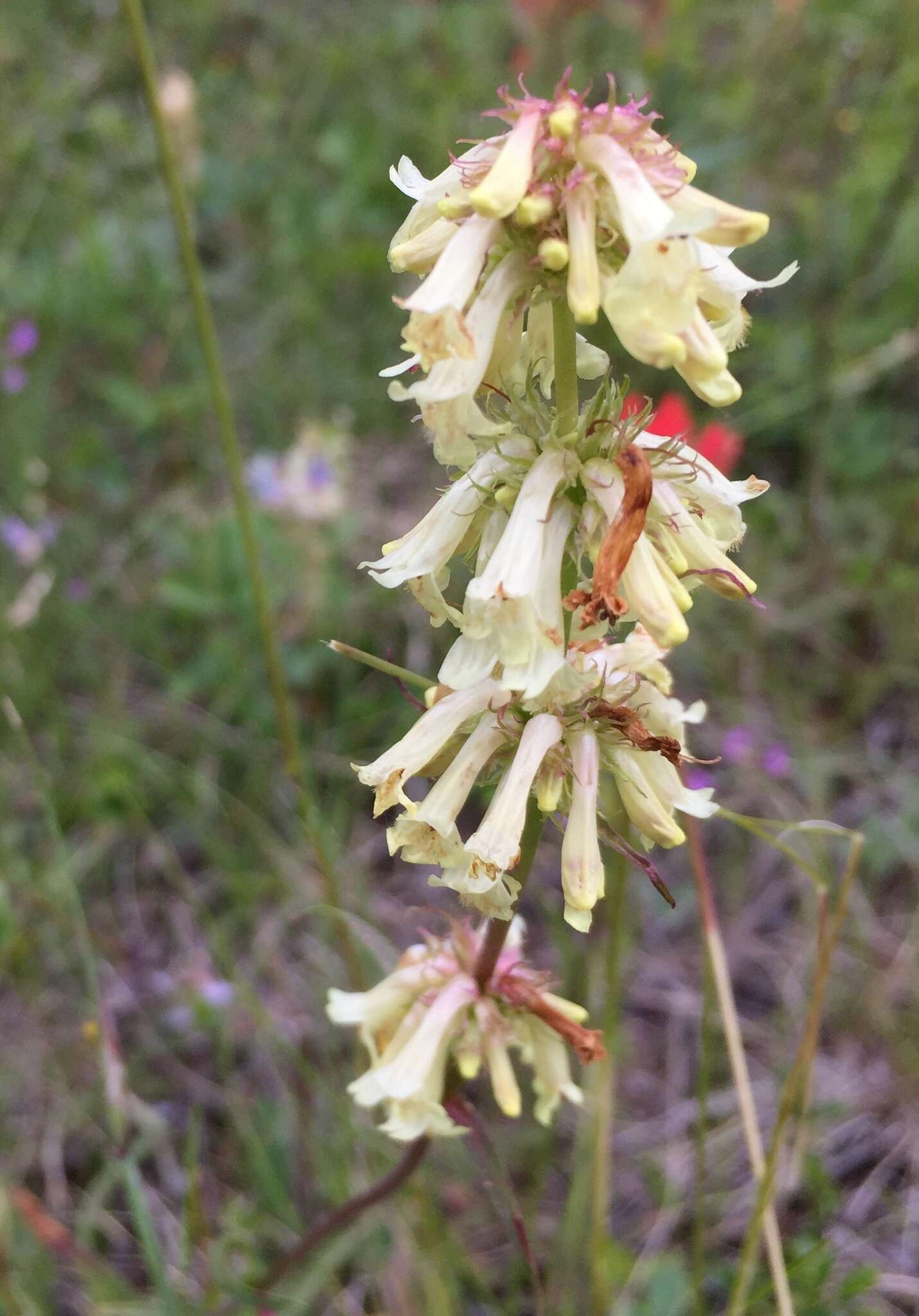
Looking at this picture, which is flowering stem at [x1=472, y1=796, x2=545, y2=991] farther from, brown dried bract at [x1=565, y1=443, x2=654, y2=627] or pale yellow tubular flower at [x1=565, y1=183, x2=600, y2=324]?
pale yellow tubular flower at [x1=565, y1=183, x2=600, y2=324]

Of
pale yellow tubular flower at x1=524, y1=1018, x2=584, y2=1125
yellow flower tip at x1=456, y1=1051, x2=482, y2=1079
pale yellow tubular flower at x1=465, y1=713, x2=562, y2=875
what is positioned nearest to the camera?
pale yellow tubular flower at x1=465, y1=713, x2=562, y2=875

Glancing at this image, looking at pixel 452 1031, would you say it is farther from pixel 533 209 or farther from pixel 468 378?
pixel 533 209

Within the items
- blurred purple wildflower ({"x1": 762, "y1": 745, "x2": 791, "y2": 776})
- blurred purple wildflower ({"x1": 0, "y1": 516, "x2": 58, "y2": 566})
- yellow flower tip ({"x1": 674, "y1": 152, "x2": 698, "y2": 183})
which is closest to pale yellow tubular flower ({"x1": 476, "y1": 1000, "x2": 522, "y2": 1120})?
yellow flower tip ({"x1": 674, "y1": 152, "x2": 698, "y2": 183})

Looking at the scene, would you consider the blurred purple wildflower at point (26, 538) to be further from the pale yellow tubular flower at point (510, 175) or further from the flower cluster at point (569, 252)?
the pale yellow tubular flower at point (510, 175)

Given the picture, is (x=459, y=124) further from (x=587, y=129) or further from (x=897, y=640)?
(x=587, y=129)

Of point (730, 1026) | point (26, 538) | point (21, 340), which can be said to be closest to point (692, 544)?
point (730, 1026)

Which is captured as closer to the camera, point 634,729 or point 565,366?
point 565,366

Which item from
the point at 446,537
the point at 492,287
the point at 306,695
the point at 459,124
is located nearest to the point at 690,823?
the point at 446,537
